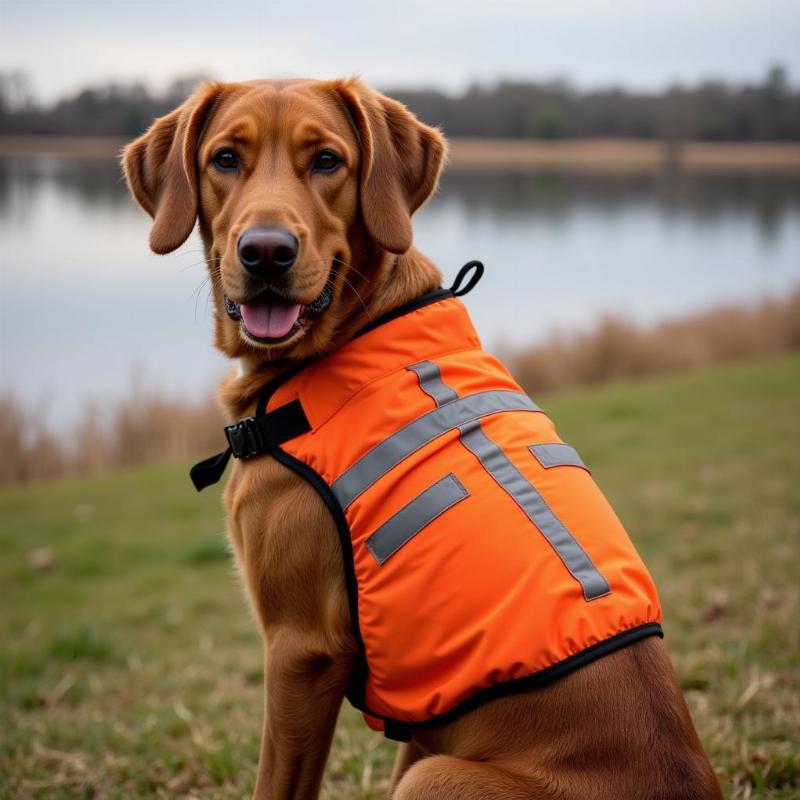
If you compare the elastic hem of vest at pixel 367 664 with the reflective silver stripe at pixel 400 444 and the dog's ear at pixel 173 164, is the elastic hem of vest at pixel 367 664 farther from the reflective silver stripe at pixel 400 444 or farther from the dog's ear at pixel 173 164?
the dog's ear at pixel 173 164

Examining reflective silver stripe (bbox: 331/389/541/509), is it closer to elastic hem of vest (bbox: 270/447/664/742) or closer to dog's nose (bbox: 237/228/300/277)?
elastic hem of vest (bbox: 270/447/664/742)

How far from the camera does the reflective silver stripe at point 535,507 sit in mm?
2611

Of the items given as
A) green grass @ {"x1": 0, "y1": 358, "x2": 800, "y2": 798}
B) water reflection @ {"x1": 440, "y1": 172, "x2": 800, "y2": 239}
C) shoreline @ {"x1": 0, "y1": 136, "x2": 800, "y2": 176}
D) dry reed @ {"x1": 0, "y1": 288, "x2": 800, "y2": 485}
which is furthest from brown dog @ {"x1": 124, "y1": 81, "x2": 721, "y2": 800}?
water reflection @ {"x1": 440, "y1": 172, "x2": 800, "y2": 239}

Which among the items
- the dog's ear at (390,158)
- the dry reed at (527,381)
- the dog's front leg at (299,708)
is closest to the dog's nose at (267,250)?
the dog's ear at (390,158)

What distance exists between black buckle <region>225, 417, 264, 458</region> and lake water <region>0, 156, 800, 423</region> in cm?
108

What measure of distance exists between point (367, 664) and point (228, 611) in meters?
4.87

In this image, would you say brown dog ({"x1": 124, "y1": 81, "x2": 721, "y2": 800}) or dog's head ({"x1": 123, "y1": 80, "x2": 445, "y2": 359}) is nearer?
brown dog ({"x1": 124, "y1": 81, "x2": 721, "y2": 800})

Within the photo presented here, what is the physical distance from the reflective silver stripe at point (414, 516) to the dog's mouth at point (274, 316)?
75 cm

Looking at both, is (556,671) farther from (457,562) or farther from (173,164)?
(173,164)

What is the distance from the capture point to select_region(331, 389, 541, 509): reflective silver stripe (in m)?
2.84

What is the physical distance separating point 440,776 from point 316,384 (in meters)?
1.29

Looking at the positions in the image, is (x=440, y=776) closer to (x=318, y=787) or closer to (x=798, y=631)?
(x=318, y=787)

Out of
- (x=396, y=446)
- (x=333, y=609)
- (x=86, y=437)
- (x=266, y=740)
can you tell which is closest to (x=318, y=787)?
(x=266, y=740)

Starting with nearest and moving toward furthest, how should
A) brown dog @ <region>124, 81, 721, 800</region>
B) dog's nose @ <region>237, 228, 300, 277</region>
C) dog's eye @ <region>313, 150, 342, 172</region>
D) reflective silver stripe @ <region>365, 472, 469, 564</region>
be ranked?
brown dog @ <region>124, 81, 721, 800</region> → reflective silver stripe @ <region>365, 472, 469, 564</region> → dog's nose @ <region>237, 228, 300, 277</region> → dog's eye @ <region>313, 150, 342, 172</region>
